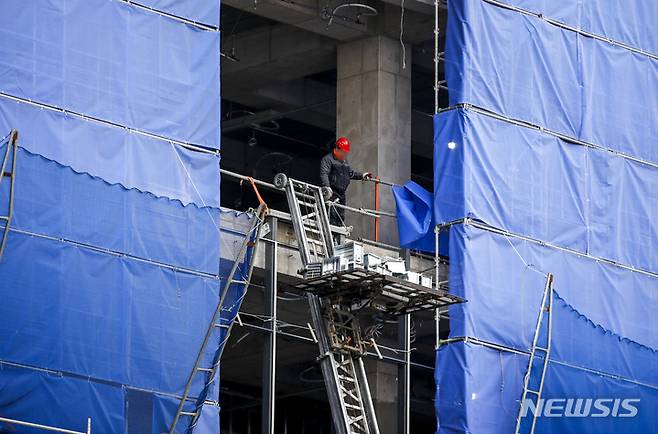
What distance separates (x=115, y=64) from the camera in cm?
2436

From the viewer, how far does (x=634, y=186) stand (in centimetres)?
2991

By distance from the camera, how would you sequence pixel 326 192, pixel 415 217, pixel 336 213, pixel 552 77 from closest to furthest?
pixel 326 192, pixel 336 213, pixel 415 217, pixel 552 77

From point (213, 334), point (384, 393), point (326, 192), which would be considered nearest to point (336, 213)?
point (326, 192)

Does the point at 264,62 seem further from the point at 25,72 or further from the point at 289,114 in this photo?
the point at 25,72

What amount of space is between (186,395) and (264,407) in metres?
2.52

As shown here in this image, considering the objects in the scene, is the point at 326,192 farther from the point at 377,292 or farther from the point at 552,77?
the point at 552,77

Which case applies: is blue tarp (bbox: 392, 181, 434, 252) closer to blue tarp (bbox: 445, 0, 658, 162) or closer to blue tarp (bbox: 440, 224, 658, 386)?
blue tarp (bbox: 440, 224, 658, 386)

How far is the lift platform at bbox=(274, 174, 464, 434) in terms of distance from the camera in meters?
24.6

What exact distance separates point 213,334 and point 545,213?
6.69 m

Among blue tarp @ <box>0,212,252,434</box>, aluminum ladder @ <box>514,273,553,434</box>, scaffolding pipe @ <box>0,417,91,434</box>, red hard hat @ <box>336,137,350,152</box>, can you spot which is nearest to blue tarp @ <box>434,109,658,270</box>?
aluminum ladder @ <box>514,273,553,434</box>

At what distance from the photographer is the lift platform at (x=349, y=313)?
24.6 meters

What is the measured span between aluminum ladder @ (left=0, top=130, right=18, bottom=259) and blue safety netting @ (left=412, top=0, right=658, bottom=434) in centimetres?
760

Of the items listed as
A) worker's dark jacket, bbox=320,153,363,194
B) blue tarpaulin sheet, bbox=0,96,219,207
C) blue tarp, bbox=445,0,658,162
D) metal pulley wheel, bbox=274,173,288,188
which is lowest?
blue tarpaulin sheet, bbox=0,96,219,207

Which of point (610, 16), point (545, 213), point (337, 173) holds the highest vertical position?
point (610, 16)
